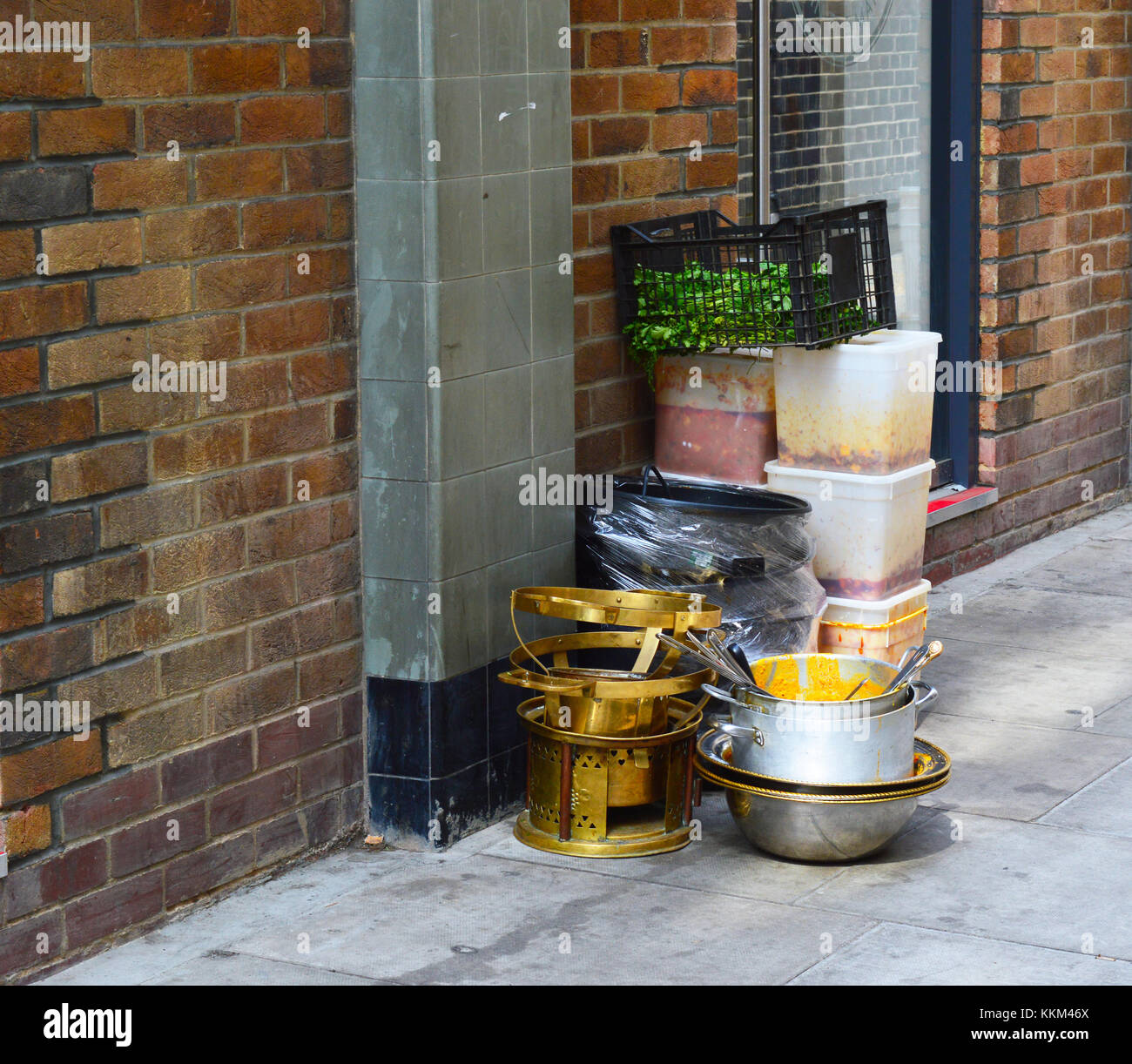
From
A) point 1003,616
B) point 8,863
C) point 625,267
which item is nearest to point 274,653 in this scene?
point 8,863

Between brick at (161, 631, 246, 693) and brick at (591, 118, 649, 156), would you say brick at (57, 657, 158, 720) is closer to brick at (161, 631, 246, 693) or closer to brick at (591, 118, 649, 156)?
brick at (161, 631, 246, 693)

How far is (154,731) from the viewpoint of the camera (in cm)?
470

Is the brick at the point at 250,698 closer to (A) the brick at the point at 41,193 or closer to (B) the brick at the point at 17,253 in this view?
(B) the brick at the point at 17,253

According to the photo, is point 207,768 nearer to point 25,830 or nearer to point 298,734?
point 298,734

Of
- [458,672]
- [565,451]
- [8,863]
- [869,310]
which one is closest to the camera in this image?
[8,863]

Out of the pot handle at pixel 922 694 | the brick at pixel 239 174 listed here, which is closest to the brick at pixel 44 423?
the brick at pixel 239 174

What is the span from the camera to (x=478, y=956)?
4617 mm

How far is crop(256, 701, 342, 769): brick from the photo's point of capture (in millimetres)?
5074

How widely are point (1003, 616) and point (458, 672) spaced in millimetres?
3316

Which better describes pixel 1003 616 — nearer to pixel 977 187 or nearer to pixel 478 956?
pixel 977 187

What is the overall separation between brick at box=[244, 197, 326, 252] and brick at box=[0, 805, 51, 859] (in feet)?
5.01

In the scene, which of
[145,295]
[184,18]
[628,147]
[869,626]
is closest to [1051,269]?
[869,626]

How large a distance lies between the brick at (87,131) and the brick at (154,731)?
136cm

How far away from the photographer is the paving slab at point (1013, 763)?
575 cm
